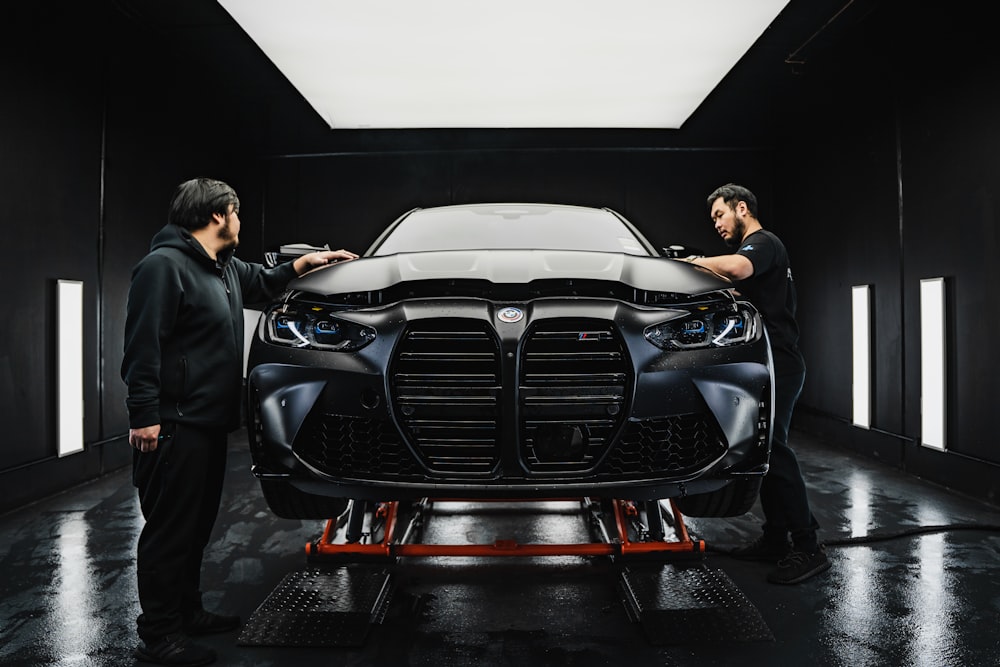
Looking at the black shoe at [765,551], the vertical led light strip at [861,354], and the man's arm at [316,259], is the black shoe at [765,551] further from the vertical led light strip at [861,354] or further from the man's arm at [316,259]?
the vertical led light strip at [861,354]

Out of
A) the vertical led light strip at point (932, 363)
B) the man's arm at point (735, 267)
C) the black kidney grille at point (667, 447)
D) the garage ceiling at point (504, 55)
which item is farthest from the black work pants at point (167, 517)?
the vertical led light strip at point (932, 363)

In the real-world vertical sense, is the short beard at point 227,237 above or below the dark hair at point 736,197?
below

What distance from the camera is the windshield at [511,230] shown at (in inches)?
110

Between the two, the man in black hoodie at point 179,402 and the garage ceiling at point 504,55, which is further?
the garage ceiling at point 504,55

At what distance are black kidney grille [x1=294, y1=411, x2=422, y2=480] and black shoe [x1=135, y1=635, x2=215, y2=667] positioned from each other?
0.79 metres

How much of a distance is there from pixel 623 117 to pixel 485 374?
603 cm

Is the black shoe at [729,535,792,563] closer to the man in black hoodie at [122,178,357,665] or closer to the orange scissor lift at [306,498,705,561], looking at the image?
the orange scissor lift at [306,498,705,561]

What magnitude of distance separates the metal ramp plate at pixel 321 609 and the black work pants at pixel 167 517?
0.95 feet

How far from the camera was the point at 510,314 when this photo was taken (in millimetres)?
1875

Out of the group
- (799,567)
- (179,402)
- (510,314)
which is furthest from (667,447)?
(179,402)

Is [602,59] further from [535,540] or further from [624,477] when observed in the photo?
[624,477]

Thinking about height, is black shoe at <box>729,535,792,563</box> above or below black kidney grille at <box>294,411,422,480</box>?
below

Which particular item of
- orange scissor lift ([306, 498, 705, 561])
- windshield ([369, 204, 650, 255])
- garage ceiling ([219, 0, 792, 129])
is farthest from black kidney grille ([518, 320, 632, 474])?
garage ceiling ([219, 0, 792, 129])

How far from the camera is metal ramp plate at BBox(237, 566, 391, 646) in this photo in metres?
2.22
